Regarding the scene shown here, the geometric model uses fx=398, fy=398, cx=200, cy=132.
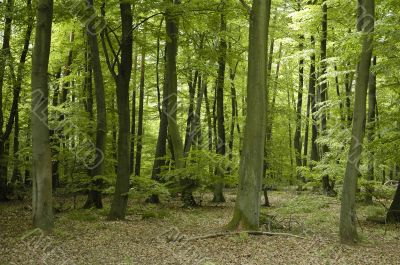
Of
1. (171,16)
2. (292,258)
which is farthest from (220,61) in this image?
(292,258)

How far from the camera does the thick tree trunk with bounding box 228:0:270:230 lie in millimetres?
10117

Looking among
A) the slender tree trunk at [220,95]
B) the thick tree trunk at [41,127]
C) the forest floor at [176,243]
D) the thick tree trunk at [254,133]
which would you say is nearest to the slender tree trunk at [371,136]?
the forest floor at [176,243]

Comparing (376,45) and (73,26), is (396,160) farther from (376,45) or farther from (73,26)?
(73,26)

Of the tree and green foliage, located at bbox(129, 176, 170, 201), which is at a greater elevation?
the tree

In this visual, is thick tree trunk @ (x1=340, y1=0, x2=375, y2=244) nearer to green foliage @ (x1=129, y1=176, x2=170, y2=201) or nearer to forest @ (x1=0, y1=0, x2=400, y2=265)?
forest @ (x1=0, y1=0, x2=400, y2=265)

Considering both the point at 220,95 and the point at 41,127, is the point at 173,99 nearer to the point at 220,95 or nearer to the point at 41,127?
the point at 220,95

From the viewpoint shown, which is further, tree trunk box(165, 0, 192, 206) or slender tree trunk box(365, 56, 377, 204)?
tree trunk box(165, 0, 192, 206)

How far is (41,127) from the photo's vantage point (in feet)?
30.9

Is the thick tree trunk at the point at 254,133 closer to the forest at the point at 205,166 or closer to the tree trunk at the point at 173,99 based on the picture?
the forest at the point at 205,166

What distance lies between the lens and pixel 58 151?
1386cm

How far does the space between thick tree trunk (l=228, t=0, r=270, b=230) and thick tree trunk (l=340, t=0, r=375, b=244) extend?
210cm

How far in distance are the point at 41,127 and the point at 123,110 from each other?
9.57 ft

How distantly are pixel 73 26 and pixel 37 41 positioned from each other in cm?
651

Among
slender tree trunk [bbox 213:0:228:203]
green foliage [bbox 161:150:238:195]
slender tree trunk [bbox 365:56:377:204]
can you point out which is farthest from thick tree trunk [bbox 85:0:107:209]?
slender tree trunk [bbox 365:56:377:204]
